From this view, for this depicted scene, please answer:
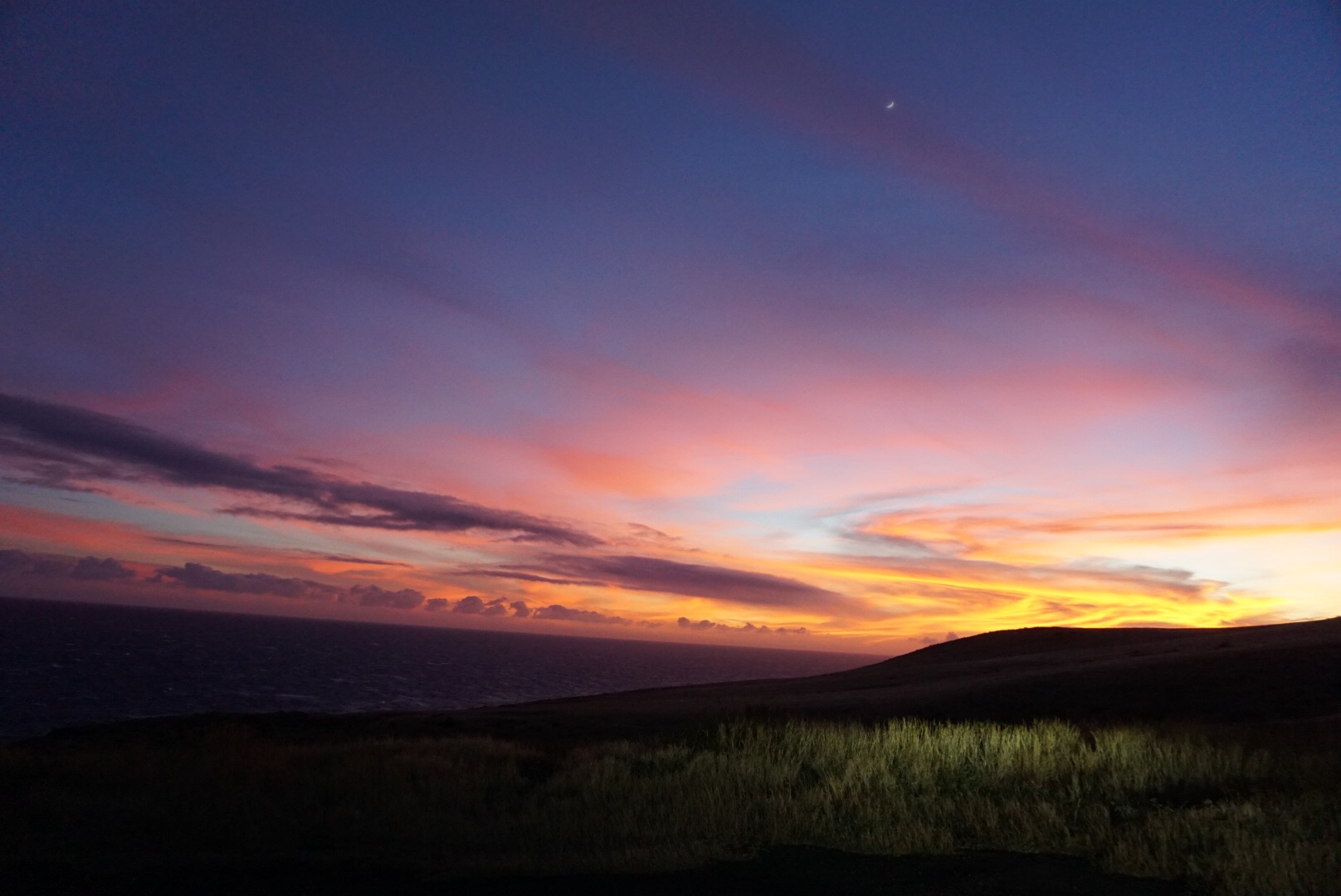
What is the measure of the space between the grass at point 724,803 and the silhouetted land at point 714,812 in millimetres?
50

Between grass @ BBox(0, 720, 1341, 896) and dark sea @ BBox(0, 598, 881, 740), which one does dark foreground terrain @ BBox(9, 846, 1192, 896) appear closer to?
grass @ BBox(0, 720, 1341, 896)

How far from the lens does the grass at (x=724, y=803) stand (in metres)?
9.75

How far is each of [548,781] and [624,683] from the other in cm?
10176

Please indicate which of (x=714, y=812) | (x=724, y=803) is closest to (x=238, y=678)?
(x=724, y=803)

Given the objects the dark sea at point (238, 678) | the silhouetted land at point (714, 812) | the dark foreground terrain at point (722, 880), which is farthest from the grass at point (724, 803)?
the dark sea at point (238, 678)

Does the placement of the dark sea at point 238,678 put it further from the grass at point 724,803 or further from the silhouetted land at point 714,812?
the silhouetted land at point 714,812

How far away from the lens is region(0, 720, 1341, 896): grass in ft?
32.0

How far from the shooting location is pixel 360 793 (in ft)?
45.2

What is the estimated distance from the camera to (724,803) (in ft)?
40.3

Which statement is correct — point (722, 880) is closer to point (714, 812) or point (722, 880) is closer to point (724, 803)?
point (714, 812)

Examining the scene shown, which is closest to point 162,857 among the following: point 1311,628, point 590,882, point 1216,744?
point 590,882

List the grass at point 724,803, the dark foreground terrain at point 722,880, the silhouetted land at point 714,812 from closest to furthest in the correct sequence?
the dark foreground terrain at point 722,880 < the silhouetted land at point 714,812 < the grass at point 724,803

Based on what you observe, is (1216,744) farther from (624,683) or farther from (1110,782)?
(624,683)

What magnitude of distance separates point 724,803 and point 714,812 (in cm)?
52
